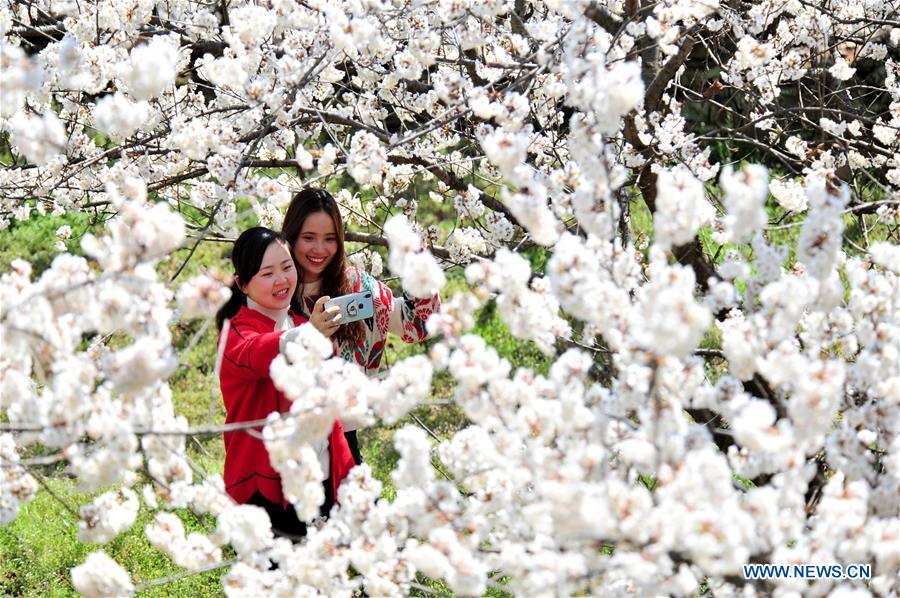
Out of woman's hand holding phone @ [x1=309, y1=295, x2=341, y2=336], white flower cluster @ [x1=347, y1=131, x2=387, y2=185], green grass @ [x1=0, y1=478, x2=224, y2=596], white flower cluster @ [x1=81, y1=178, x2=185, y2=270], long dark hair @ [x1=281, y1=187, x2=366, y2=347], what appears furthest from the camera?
green grass @ [x1=0, y1=478, x2=224, y2=596]

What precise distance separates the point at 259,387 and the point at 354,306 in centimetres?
38

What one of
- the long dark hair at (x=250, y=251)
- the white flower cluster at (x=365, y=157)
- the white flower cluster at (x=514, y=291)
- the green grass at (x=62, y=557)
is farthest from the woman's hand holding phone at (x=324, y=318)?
the green grass at (x=62, y=557)

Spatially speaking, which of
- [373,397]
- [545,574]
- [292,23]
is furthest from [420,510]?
[292,23]

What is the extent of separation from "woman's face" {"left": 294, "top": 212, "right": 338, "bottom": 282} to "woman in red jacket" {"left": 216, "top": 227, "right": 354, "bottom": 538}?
0.17 m

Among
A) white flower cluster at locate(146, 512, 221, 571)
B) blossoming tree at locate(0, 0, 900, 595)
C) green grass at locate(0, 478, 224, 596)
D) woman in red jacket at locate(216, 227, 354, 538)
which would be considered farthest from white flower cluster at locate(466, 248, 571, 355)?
green grass at locate(0, 478, 224, 596)

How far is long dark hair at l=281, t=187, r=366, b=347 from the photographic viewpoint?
3.28 m

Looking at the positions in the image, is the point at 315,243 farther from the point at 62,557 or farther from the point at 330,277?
the point at 62,557

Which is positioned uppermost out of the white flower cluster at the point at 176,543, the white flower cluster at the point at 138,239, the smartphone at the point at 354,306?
the smartphone at the point at 354,306

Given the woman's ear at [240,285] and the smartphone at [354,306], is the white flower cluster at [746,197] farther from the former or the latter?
the woman's ear at [240,285]

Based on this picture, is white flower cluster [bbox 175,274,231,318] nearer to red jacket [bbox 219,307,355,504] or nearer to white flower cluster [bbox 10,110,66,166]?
white flower cluster [bbox 10,110,66,166]

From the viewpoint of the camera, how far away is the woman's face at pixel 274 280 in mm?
3055

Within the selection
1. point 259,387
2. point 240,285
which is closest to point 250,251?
point 240,285

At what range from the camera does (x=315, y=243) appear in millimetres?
3297

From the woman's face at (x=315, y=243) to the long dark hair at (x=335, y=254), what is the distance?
13 mm
